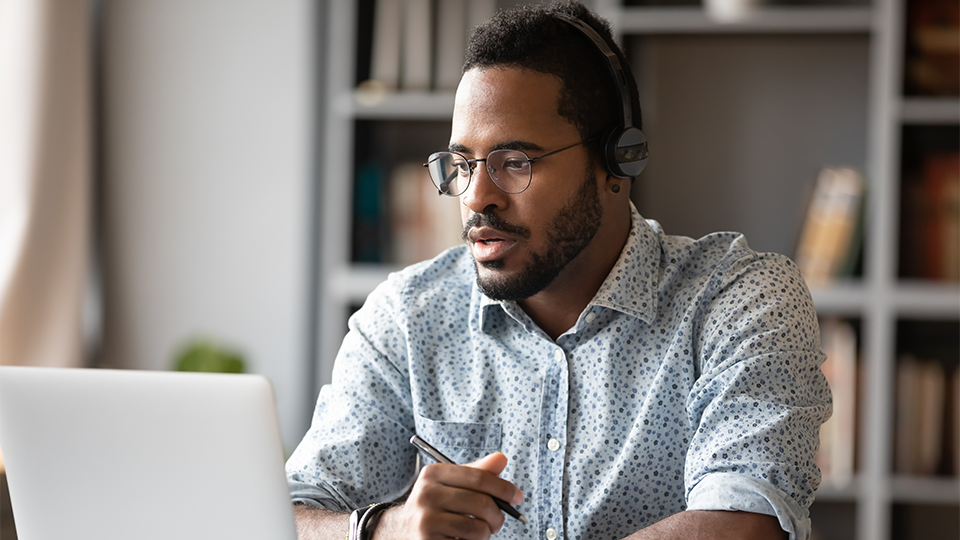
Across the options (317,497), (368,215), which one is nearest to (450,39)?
(368,215)

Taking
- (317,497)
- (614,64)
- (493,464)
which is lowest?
(317,497)

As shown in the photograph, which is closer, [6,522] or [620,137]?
[620,137]

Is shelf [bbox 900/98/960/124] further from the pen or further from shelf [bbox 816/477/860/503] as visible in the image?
the pen

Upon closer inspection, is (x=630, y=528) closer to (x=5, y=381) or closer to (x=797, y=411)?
(x=797, y=411)

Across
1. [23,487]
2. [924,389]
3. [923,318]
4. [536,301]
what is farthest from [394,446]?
[923,318]

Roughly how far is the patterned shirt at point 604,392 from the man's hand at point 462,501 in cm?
27

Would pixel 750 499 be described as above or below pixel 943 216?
below

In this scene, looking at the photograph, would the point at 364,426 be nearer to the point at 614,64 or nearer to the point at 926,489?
the point at 614,64

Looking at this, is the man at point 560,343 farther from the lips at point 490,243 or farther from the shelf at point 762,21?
the shelf at point 762,21

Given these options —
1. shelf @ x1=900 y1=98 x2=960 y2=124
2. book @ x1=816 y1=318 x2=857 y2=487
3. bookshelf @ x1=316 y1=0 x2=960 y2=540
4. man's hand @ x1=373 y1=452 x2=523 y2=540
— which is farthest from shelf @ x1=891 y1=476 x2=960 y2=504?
man's hand @ x1=373 y1=452 x2=523 y2=540

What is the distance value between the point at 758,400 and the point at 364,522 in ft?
1.56

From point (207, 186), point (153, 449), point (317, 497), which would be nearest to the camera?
point (153, 449)

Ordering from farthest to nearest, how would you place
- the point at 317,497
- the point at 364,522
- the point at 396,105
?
the point at 396,105
the point at 317,497
the point at 364,522

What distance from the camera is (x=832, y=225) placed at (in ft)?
6.91
